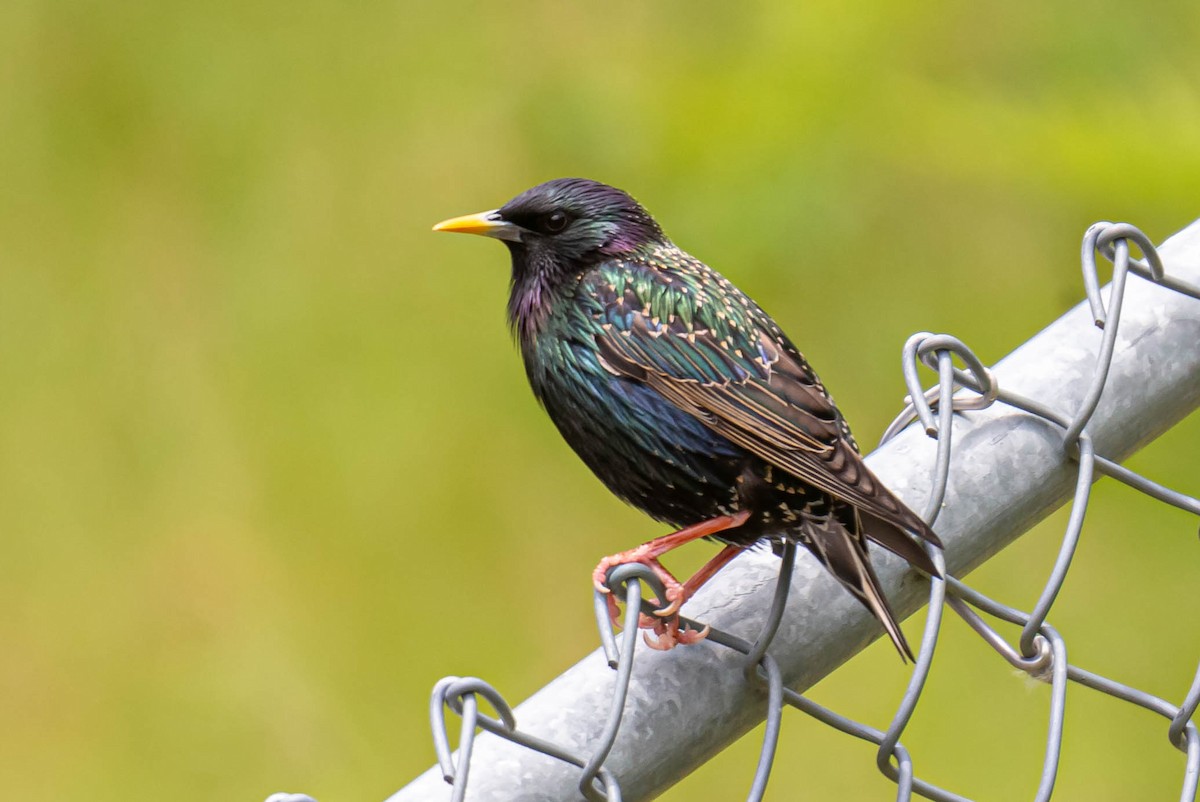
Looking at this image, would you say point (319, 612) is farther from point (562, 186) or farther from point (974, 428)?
point (974, 428)

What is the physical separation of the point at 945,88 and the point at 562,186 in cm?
137

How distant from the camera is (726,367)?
1708mm

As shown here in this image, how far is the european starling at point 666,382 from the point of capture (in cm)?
160

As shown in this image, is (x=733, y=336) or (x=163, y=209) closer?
(x=733, y=336)

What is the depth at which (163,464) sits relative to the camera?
3365 millimetres

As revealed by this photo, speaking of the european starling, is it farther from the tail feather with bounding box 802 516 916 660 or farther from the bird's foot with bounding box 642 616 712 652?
the bird's foot with bounding box 642 616 712 652

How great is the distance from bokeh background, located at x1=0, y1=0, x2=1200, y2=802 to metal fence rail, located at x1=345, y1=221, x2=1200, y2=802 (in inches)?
57.7

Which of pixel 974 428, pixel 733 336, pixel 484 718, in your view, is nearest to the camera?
pixel 484 718

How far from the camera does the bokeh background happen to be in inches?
117

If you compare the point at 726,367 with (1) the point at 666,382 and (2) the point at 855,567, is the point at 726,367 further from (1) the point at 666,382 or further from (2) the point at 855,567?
(2) the point at 855,567

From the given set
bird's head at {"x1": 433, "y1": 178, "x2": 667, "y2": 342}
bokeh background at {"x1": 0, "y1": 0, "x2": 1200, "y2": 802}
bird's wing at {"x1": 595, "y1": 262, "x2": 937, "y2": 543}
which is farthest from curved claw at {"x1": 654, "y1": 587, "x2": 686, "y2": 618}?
bokeh background at {"x1": 0, "y1": 0, "x2": 1200, "y2": 802}

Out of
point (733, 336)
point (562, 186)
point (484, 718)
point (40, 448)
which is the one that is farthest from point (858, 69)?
point (484, 718)

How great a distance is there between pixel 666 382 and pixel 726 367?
0.22 feet

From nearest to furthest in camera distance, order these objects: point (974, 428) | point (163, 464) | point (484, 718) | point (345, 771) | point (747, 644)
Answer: point (484, 718) < point (747, 644) < point (974, 428) < point (345, 771) < point (163, 464)
